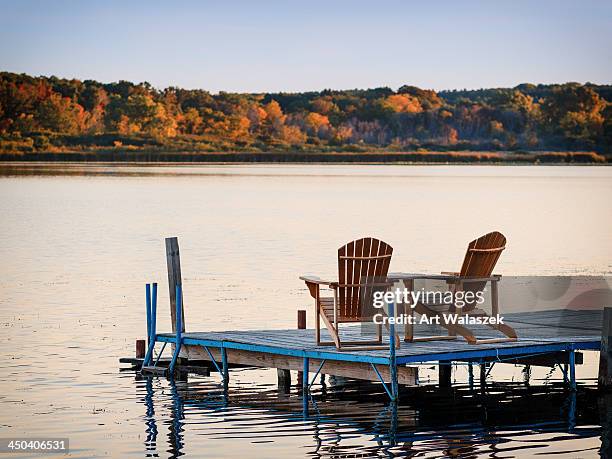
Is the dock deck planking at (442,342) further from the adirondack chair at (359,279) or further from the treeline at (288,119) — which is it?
the treeline at (288,119)

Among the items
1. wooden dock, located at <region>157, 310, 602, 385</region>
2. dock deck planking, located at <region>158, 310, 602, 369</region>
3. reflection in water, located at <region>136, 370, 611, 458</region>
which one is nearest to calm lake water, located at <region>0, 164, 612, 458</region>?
reflection in water, located at <region>136, 370, 611, 458</region>

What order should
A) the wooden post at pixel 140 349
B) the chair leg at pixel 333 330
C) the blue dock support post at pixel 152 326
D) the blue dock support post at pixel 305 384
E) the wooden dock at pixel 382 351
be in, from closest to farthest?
the wooden dock at pixel 382 351 → the chair leg at pixel 333 330 → the blue dock support post at pixel 305 384 → the blue dock support post at pixel 152 326 → the wooden post at pixel 140 349

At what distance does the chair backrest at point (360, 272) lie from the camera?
1216cm

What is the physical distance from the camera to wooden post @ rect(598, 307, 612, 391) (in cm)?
1284

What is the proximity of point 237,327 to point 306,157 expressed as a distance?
128 meters

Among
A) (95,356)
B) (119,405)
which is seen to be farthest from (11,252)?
(119,405)

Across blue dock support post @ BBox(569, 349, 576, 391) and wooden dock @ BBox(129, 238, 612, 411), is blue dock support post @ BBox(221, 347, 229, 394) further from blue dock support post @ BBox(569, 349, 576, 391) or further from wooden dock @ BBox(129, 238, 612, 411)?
blue dock support post @ BBox(569, 349, 576, 391)

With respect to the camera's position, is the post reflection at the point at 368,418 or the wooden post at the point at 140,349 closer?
the post reflection at the point at 368,418

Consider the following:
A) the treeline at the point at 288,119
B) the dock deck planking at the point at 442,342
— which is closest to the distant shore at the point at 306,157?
the treeline at the point at 288,119

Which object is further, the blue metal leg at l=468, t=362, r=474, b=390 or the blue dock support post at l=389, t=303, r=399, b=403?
the blue metal leg at l=468, t=362, r=474, b=390

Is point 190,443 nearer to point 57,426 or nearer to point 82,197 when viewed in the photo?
point 57,426

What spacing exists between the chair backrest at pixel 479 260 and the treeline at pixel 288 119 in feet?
383

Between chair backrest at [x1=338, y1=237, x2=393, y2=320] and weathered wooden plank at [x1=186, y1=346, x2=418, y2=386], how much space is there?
1.70ft

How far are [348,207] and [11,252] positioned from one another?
29469 mm
